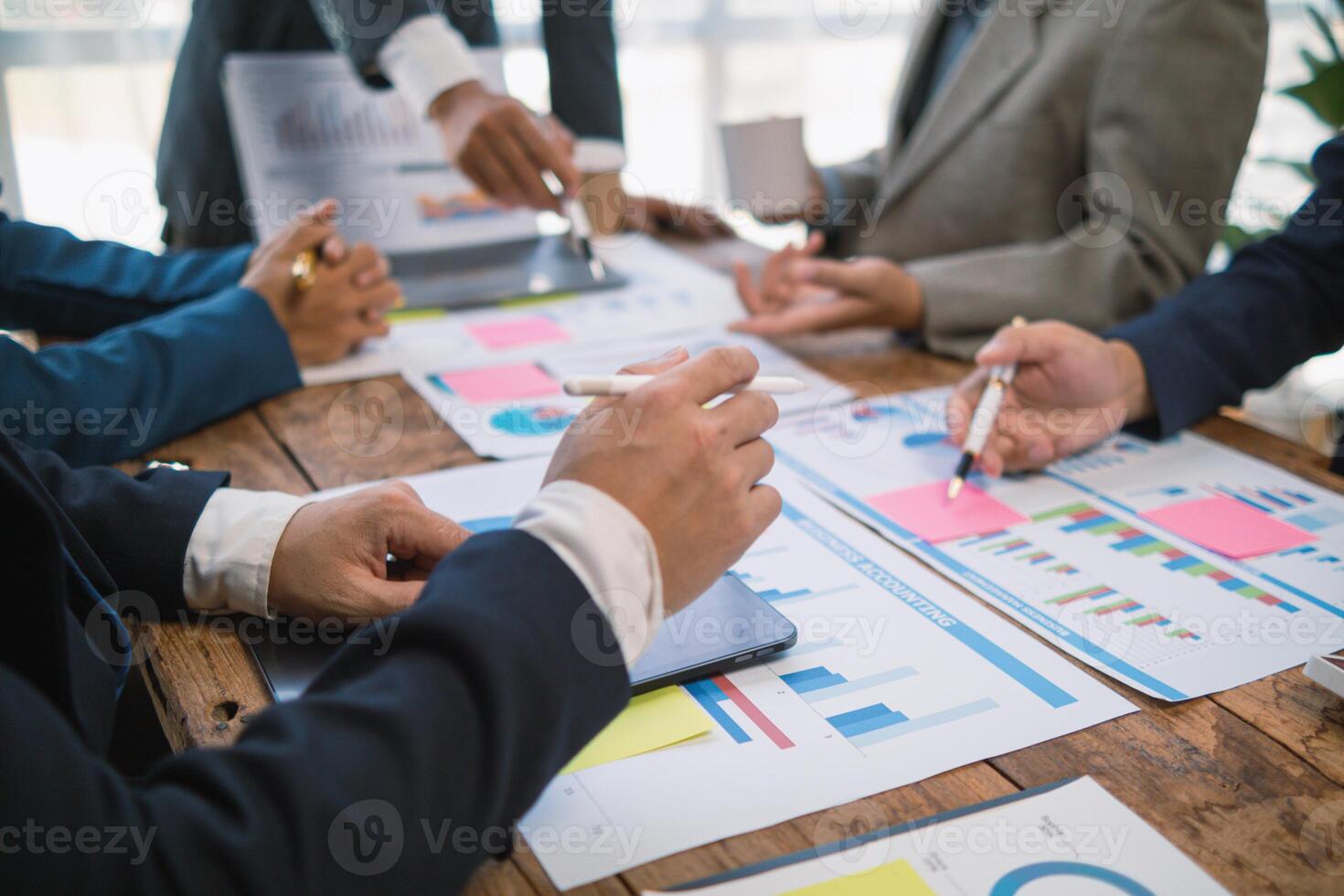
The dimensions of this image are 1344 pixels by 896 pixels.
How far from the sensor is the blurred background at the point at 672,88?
2367 mm

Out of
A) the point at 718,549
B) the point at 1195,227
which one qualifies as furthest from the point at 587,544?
the point at 1195,227

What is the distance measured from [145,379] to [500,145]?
0.60m

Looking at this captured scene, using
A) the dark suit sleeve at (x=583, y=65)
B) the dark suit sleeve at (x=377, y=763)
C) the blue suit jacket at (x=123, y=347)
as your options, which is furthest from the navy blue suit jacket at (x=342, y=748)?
the dark suit sleeve at (x=583, y=65)

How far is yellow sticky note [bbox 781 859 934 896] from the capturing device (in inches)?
19.1

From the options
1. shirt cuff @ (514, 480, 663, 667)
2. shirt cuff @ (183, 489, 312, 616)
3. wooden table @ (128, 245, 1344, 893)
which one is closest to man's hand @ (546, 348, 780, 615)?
shirt cuff @ (514, 480, 663, 667)

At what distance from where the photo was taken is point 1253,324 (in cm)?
108

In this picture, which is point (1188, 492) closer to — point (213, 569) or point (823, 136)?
point (213, 569)

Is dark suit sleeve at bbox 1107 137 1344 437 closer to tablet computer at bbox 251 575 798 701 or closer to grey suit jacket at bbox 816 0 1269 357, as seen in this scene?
grey suit jacket at bbox 816 0 1269 357

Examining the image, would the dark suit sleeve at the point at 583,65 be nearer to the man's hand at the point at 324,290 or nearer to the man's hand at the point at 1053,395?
the man's hand at the point at 324,290

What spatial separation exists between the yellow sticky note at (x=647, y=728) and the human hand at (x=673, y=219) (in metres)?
1.22

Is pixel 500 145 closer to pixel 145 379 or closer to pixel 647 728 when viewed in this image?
pixel 145 379

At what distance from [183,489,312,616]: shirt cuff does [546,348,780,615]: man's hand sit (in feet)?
0.83

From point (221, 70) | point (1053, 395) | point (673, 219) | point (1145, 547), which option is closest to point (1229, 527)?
point (1145, 547)

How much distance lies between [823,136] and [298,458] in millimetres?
3193
